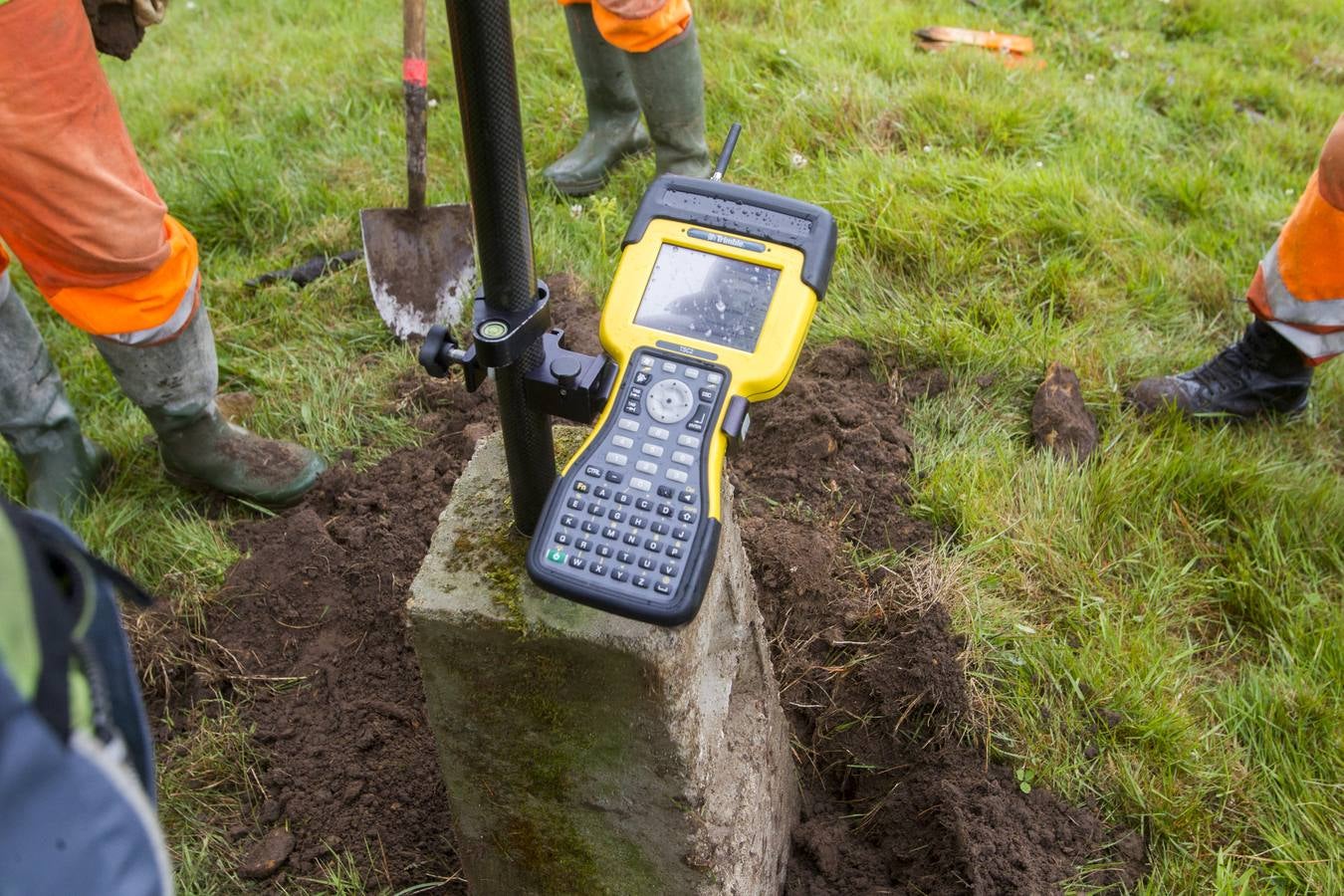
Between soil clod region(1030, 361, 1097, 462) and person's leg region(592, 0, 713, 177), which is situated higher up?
person's leg region(592, 0, 713, 177)

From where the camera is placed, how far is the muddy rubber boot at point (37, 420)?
2.45 meters

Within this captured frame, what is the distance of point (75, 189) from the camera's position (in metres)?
1.98

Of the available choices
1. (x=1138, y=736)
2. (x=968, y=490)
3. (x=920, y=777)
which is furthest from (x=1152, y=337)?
(x=920, y=777)

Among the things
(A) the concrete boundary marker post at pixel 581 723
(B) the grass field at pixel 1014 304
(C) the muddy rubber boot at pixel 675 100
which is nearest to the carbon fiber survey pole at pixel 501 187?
(A) the concrete boundary marker post at pixel 581 723

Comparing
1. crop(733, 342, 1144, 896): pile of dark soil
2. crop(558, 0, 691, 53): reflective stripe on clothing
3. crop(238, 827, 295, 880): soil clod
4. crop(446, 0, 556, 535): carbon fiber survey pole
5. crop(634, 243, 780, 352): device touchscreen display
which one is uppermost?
crop(446, 0, 556, 535): carbon fiber survey pole

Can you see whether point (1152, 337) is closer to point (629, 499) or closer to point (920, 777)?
point (920, 777)

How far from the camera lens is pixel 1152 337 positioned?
2.92 m

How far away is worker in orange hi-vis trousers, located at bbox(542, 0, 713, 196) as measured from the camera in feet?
9.80

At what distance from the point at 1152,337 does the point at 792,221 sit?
193 cm

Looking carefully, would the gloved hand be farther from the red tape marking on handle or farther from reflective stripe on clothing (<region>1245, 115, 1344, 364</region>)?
reflective stripe on clothing (<region>1245, 115, 1344, 364</region>)

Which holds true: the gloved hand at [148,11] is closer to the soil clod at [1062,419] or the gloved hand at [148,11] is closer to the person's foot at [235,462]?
the person's foot at [235,462]

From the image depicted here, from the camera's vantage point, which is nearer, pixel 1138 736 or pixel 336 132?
pixel 1138 736

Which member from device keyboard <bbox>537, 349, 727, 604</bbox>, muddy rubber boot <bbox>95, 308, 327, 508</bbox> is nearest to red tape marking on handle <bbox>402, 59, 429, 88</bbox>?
muddy rubber boot <bbox>95, 308, 327, 508</bbox>

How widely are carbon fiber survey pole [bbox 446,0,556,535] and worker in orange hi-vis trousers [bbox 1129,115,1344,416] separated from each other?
1985mm
